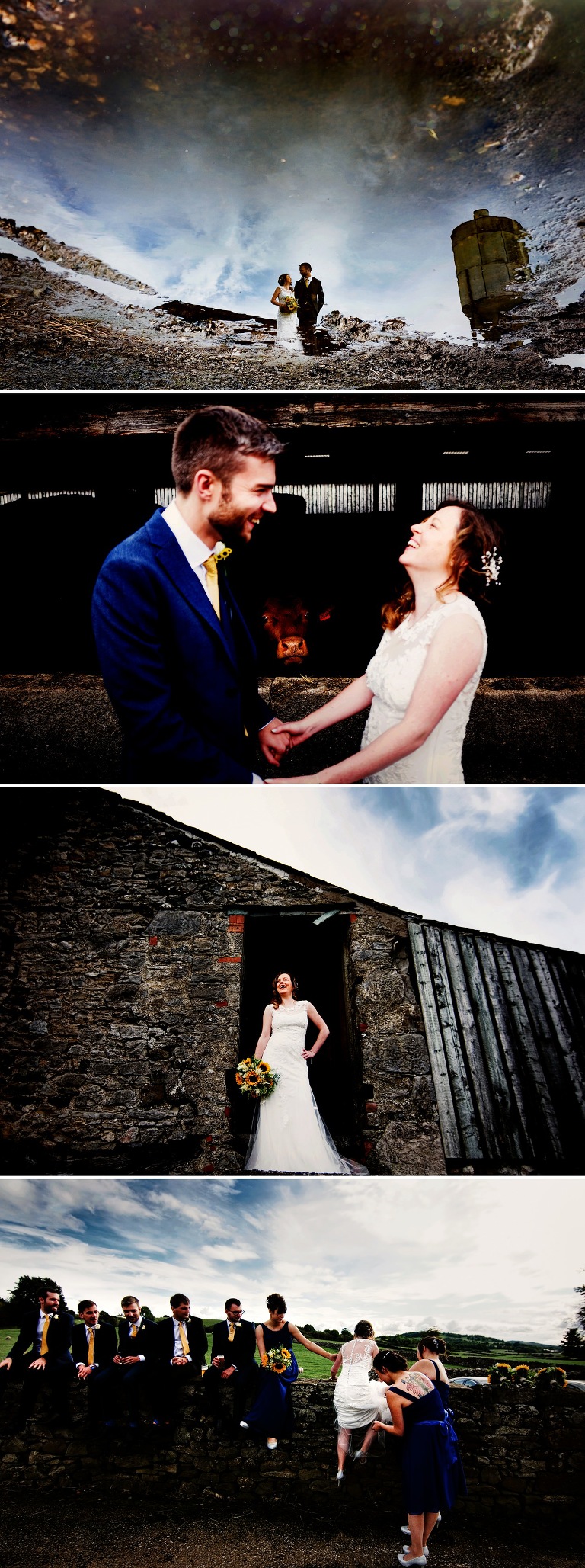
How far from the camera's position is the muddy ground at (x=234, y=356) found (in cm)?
361

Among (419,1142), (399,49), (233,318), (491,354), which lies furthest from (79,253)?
→ (419,1142)

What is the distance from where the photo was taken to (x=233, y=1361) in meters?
4.67

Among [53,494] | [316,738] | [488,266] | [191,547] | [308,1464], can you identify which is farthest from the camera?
[308,1464]

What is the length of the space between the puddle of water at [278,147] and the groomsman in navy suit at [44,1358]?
4.88 m

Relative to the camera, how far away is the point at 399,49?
3.16 metres

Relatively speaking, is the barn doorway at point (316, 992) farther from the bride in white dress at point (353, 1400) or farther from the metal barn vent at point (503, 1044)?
the bride in white dress at point (353, 1400)

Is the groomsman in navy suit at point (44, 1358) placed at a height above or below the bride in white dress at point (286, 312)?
below

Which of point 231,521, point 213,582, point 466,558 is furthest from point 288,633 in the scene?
point 466,558

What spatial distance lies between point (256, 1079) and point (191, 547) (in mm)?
2405

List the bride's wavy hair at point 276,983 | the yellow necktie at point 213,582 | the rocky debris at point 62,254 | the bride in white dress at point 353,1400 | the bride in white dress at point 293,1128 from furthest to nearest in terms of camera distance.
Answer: the bride in white dress at point 353,1400 → the bride's wavy hair at point 276,983 → the bride in white dress at point 293,1128 → the yellow necktie at point 213,582 → the rocky debris at point 62,254

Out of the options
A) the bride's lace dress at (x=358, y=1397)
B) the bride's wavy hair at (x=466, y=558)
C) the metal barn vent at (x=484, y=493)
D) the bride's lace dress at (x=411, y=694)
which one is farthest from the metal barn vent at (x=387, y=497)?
the bride's lace dress at (x=358, y=1397)

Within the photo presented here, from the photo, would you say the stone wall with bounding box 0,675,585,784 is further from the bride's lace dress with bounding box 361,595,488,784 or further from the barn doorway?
the barn doorway

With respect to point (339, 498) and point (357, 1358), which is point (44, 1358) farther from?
point (339, 498)

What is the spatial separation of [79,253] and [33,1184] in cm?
419
